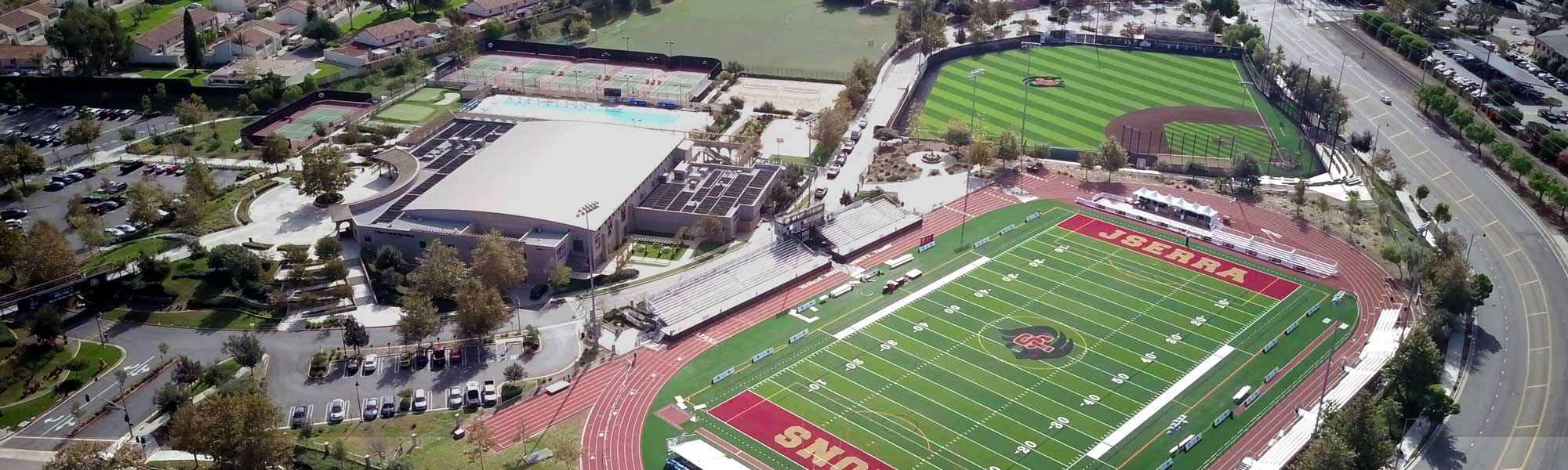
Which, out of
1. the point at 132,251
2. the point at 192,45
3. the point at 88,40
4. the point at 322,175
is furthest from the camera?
the point at 192,45

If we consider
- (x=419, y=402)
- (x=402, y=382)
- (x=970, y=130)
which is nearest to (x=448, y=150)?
(x=402, y=382)

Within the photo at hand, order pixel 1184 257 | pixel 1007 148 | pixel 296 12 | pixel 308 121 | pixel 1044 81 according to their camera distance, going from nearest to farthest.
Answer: pixel 1184 257 < pixel 1007 148 < pixel 308 121 < pixel 1044 81 < pixel 296 12

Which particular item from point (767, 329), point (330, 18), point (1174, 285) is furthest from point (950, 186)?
point (330, 18)

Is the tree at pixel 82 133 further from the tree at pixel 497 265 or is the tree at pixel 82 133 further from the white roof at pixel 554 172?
the tree at pixel 497 265

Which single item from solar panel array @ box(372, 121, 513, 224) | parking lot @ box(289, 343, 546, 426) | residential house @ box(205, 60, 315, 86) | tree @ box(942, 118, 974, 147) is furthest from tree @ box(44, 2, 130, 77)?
tree @ box(942, 118, 974, 147)

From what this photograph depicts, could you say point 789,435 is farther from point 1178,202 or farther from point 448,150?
point 448,150

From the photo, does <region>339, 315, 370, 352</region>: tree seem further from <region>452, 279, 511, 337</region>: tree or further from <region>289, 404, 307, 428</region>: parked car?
<region>289, 404, 307, 428</region>: parked car

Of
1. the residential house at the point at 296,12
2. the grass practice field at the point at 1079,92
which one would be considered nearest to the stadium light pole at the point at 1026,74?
the grass practice field at the point at 1079,92
